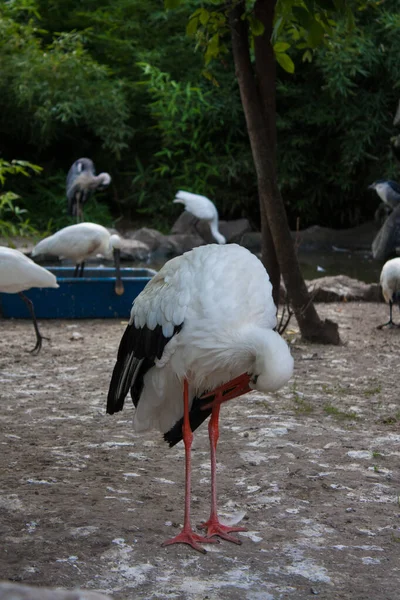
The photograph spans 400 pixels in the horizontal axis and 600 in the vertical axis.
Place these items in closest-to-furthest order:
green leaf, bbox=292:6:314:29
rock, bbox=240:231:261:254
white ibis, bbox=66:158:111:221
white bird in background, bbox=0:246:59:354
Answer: green leaf, bbox=292:6:314:29 < white bird in background, bbox=0:246:59:354 < white ibis, bbox=66:158:111:221 < rock, bbox=240:231:261:254

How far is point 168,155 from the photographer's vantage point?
14.8m

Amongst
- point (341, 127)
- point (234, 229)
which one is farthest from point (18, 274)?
point (341, 127)

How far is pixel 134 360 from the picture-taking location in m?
2.96

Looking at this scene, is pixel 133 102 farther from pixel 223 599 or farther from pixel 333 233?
pixel 223 599

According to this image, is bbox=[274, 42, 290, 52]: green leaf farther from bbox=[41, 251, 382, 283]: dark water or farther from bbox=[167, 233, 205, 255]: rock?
bbox=[167, 233, 205, 255]: rock

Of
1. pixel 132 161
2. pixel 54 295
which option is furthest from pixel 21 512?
pixel 132 161

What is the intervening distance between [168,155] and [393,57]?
13.2 ft

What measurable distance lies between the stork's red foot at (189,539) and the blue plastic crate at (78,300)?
166 inches

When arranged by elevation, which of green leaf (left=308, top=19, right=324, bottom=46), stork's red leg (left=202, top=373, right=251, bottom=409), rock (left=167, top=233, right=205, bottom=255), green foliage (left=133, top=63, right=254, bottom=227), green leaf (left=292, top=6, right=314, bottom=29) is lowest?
stork's red leg (left=202, top=373, right=251, bottom=409)

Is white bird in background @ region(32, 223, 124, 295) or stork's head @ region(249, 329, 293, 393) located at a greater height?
white bird in background @ region(32, 223, 124, 295)

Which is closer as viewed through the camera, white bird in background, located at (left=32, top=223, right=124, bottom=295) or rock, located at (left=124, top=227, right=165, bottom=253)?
white bird in background, located at (left=32, top=223, right=124, bottom=295)

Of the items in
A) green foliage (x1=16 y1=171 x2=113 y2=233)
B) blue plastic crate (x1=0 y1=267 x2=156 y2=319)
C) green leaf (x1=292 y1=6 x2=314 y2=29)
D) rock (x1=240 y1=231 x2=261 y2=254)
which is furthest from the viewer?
green foliage (x1=16 y1=171 x2=113 y2=233)

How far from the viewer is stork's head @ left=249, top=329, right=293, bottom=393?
2.48 m

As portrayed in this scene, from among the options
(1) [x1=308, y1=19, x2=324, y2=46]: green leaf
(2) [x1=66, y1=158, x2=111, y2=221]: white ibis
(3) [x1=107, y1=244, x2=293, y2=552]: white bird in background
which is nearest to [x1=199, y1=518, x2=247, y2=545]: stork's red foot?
(3) [x1=107, y1=244, x2=293, y2=552]: white bird in background
